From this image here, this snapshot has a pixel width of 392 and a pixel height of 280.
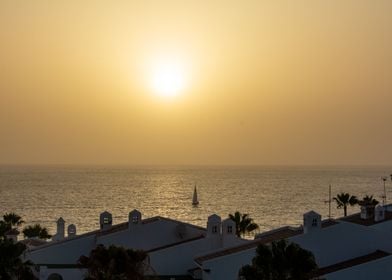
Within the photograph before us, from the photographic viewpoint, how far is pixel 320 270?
1490 inches

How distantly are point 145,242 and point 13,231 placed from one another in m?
9.02

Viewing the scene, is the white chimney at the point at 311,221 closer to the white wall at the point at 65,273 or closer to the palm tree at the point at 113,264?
the white wall at the point at 65,273

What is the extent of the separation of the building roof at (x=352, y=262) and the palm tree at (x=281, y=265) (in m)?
8.18

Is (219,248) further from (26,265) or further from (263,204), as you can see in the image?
(263,204)

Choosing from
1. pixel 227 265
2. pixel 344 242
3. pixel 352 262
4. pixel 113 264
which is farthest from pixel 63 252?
pixel 352 262

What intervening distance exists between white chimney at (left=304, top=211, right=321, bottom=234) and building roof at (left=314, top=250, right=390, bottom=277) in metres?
2.32

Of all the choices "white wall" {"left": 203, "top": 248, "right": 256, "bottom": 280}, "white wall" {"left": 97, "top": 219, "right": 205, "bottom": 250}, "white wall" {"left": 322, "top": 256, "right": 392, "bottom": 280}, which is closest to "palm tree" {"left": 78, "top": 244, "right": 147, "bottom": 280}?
"white wall" {"left": 203, "top": 248, "right": 256, "bottom": 280}

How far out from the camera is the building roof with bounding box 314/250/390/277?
120 feet

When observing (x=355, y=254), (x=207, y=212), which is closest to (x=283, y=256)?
(x=355, y=254)

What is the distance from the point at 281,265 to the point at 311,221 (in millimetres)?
11629

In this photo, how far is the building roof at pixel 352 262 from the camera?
36625 millimetres

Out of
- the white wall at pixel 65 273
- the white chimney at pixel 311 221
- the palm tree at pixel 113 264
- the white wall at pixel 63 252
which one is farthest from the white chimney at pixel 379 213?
the palm tree at pixel 113 264

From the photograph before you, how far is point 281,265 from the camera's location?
28000 mm

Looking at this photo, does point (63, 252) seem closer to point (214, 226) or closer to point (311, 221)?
point (214, 226)
